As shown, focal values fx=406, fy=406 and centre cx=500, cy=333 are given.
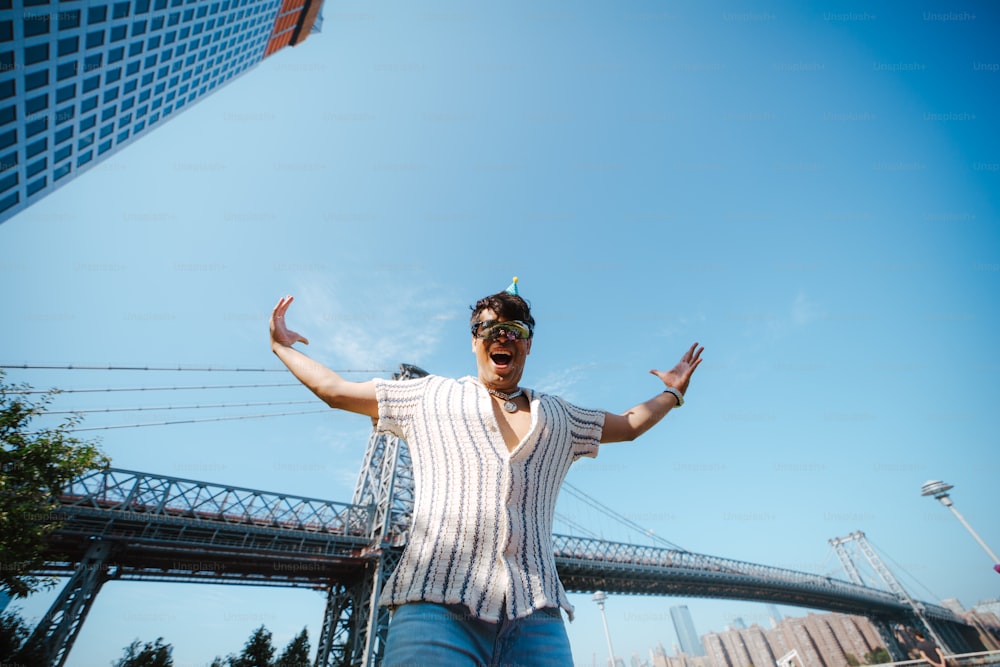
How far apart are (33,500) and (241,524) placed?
11718mm

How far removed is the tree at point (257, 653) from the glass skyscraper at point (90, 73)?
2639 centimetres

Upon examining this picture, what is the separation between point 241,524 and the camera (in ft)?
69.4

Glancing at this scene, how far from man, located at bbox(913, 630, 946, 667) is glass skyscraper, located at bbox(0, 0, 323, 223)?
214 feet

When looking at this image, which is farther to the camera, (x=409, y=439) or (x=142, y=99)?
(x=142, y=99)

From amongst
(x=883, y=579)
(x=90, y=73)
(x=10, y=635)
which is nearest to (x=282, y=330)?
(x=10, y=635)

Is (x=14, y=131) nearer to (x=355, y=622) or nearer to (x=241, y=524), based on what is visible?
(x=241, y=524)

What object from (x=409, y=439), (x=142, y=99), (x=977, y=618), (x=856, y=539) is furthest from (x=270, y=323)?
(x=977, y=618)

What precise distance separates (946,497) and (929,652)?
1946cm

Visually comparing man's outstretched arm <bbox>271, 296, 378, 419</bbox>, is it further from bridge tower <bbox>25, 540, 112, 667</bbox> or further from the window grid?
the window grid

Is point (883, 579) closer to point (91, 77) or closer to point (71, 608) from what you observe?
point (71, 608)

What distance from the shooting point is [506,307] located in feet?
6.70

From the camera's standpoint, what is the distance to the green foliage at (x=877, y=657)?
5284 cm

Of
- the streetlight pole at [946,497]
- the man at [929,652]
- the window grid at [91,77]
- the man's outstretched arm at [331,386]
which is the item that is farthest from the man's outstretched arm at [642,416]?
the man at [929,652]

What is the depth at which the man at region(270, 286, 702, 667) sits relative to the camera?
1.31m
